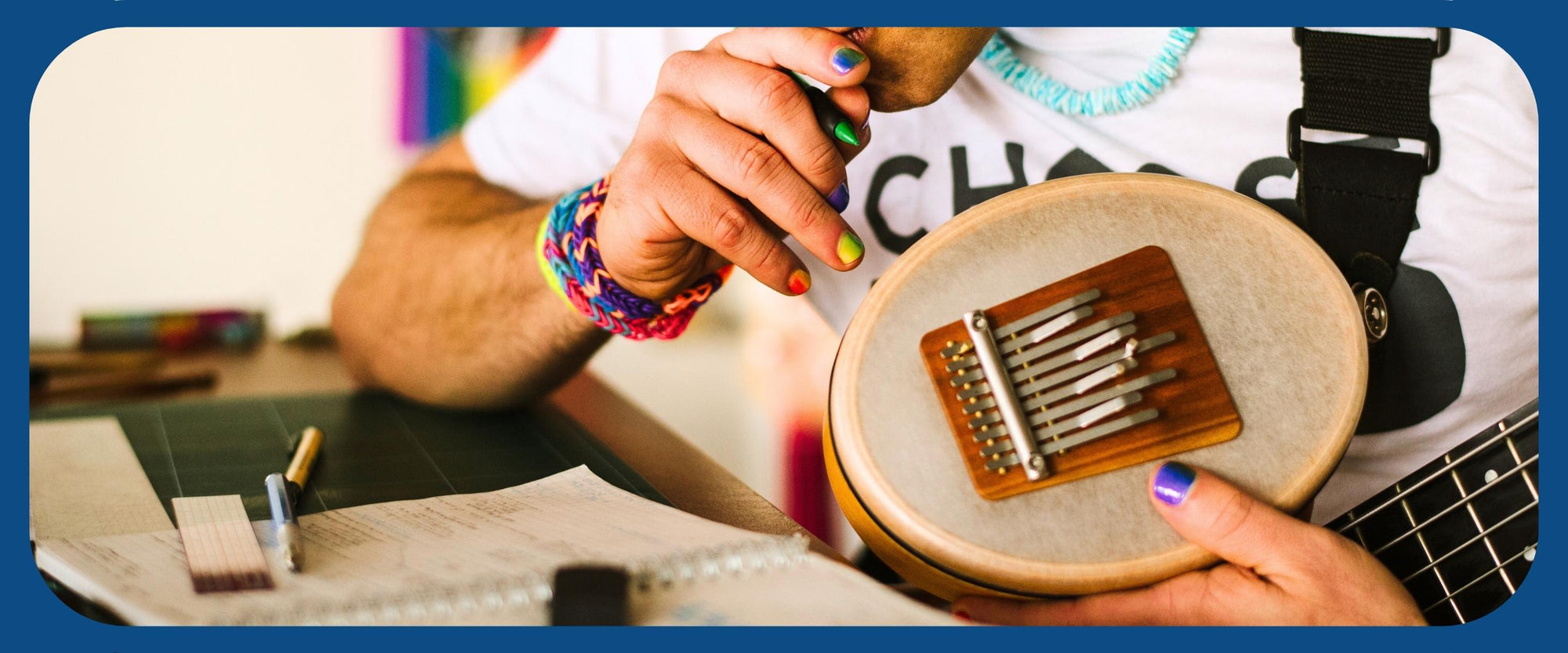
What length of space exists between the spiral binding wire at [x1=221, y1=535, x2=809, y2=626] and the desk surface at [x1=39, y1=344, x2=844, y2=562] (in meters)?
0.14

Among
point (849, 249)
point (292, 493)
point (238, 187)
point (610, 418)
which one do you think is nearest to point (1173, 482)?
point (849, 249)

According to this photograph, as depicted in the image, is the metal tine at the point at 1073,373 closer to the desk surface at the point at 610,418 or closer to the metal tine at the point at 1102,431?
the metal tine at the point at 1102,431

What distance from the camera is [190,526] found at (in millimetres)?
882

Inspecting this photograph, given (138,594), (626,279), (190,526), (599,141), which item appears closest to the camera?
(138,594)

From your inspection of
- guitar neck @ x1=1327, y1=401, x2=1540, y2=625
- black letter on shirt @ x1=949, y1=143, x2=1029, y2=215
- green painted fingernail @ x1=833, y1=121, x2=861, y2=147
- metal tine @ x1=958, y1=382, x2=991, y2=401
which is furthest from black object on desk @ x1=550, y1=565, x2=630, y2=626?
guitar neck @ x1=1327, y1=401, x2=1540, y2=625

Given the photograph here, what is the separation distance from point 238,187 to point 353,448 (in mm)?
279

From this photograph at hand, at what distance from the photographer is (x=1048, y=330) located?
80 centimetres

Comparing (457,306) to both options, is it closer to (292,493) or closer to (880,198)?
(292,493)

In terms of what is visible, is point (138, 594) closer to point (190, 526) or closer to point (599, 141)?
point (190, 526)

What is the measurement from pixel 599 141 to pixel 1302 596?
0.77 meters

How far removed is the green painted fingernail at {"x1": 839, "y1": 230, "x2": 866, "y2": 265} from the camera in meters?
0.88

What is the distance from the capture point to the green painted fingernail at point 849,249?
2.88 ft

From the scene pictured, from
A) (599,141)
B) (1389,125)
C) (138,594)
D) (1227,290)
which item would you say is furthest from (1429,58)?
(138,594)

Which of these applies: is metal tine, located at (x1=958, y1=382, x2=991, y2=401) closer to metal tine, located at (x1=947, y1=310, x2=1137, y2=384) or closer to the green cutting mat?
metal tine, located at (x1=947, y1=310, x2=1137, y2=384)
